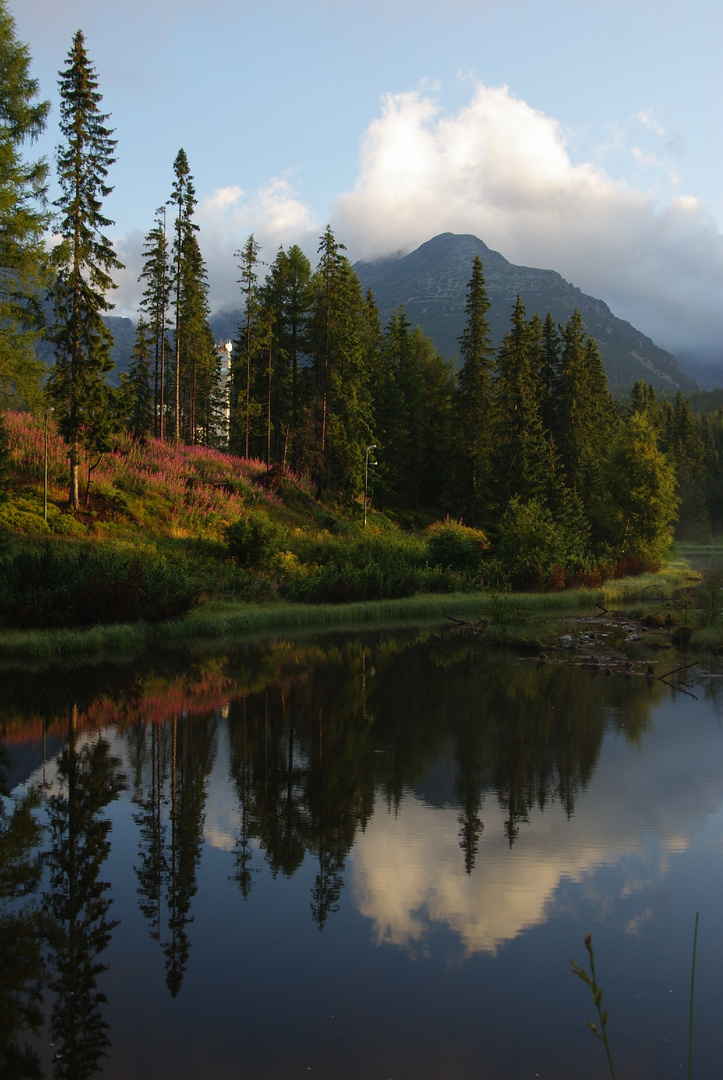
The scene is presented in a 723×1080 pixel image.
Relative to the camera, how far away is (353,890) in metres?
6.77

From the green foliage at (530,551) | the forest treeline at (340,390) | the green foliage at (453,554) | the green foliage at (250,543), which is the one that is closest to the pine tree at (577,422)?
the forest treeline at (340,390)

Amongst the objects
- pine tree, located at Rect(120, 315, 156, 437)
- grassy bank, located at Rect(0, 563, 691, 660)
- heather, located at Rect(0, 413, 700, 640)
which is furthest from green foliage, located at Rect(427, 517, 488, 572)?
pine tree, located at Rect(120, 315, 156, 437)

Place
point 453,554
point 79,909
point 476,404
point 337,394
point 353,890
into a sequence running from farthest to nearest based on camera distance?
1. point 476,404
2. point 337,394
3. point 453,554
4. point 353,890
5. point 79,909

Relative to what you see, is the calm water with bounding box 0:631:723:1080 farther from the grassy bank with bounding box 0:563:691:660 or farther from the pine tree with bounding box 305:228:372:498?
the pine tree with bounding box 305:228:372:498

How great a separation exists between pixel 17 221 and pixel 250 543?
513 inches

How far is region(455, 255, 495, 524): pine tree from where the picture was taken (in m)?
58.4

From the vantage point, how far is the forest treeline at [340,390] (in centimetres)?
2836

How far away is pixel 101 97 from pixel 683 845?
3139 centimetres

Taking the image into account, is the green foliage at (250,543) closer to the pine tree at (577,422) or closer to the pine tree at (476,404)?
the pine tree at (577,422)

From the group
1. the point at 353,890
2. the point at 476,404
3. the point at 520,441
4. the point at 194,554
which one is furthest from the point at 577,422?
the point at 353,890

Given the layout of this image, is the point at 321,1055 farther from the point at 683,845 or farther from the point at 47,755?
the point at 47,755

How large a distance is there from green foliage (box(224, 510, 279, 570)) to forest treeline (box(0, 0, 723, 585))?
616 cm

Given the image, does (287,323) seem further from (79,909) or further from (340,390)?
(79,909)

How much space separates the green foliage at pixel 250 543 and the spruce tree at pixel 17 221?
8989mm
